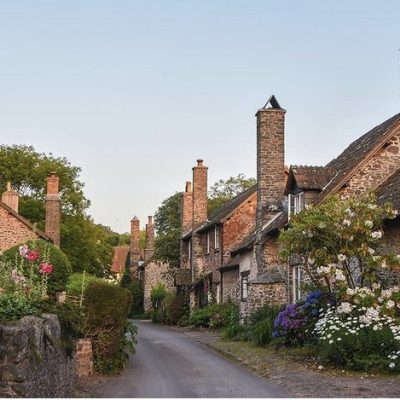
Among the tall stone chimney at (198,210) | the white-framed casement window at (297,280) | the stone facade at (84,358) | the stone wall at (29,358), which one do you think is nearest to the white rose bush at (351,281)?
the white-framed casement window at (297,280)

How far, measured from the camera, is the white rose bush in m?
15.4

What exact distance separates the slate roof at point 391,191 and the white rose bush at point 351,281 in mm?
759

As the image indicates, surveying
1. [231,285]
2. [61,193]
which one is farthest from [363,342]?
[61,193]

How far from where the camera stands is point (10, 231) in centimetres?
3581

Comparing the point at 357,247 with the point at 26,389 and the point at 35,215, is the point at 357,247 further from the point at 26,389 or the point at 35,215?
the point at 35,215

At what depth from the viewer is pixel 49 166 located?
56156 mm

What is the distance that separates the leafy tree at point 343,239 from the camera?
1769cm

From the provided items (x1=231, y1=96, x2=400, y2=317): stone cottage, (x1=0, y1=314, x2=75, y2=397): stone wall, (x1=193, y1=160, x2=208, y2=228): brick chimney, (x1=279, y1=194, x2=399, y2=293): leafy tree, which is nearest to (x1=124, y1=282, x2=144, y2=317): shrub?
(x1=193, y1=160, x2=208, y2=228): brick chimney

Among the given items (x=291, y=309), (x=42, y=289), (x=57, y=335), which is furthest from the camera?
(x=291, y=309)

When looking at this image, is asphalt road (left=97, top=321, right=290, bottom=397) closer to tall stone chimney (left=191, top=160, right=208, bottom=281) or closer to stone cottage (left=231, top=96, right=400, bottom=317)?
stone cottage (left=231, top=96, right=400, bottom=317)

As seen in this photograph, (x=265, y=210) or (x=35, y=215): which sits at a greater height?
(x=35, y=215)

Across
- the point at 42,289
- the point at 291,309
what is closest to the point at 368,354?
the point at 291,309

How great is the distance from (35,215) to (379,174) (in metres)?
36.6

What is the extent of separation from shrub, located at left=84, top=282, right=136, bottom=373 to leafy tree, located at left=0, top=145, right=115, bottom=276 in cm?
3837
